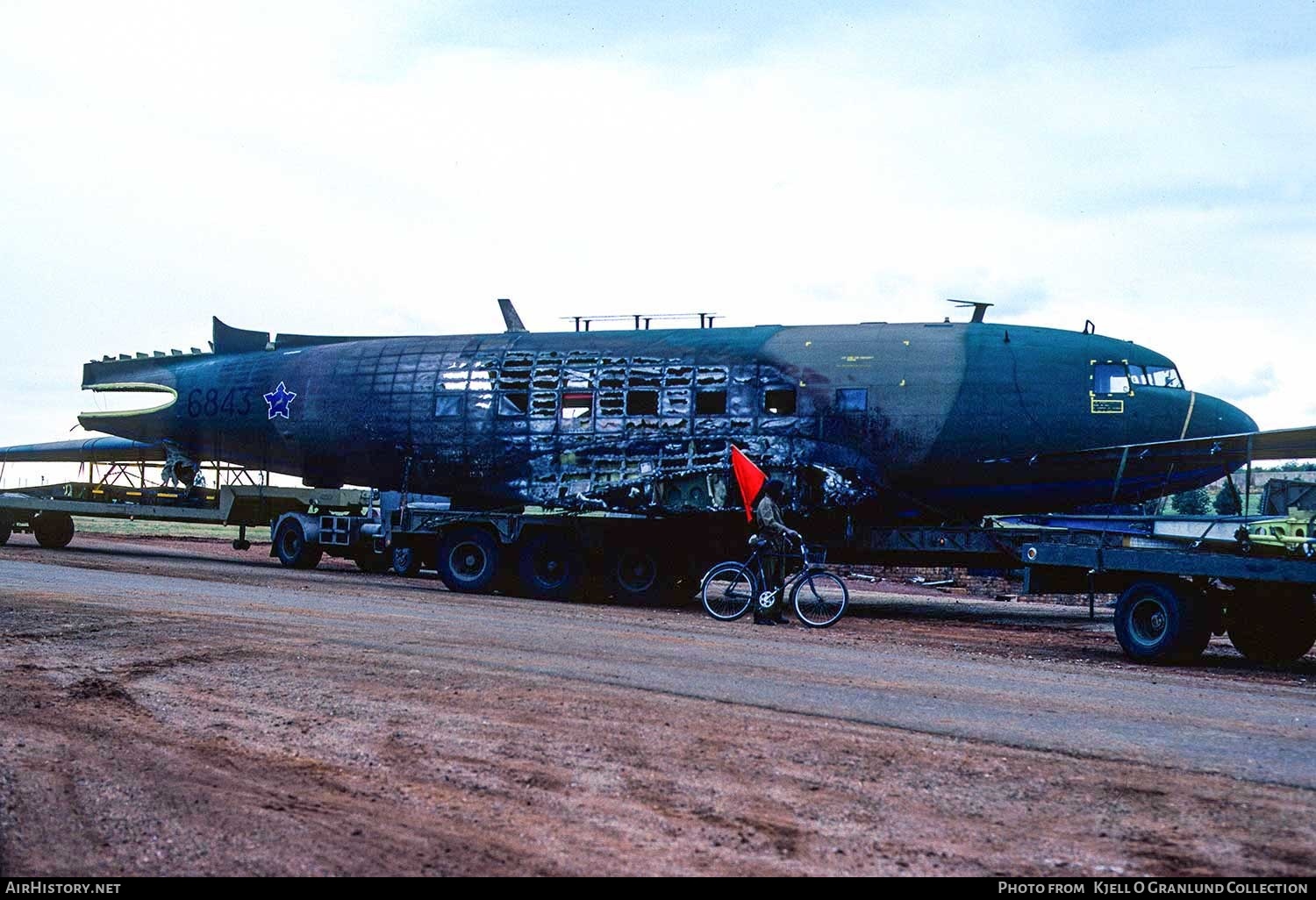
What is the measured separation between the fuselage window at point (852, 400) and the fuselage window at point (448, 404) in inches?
291

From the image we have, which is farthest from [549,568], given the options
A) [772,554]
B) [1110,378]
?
[1110,378]

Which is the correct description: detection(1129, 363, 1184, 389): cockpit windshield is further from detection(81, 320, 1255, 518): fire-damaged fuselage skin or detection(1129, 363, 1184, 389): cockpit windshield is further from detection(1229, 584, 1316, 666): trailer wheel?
detection(1229, 584, 1316, 666): trailer wheel

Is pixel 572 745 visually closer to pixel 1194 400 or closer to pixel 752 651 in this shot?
pixel 752 651

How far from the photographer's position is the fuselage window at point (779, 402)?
20.2 meters

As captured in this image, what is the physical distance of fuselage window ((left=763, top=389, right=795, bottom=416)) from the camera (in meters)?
20.2

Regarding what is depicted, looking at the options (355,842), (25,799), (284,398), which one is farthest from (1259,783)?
(284,398)

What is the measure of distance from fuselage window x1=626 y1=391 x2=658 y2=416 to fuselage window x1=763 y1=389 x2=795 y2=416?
202cm

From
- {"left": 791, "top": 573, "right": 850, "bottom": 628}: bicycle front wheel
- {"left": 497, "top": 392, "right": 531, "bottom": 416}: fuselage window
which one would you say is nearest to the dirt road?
{"left": 791, "top": 573, "right": 850, "bottom": 628}: bicycle front wheel

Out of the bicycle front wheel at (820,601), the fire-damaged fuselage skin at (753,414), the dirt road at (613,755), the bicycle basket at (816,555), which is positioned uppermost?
the fire-damaged fuselage skin at (753,414)

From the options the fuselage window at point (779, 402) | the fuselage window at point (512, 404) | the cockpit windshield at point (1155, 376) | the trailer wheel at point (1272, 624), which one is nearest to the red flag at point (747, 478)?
the fuselage window at point (779, 402)

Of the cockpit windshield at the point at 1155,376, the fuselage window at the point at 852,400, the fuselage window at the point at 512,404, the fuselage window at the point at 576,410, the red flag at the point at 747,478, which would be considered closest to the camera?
the red flag at the point at 747,478

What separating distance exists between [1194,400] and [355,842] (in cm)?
1720

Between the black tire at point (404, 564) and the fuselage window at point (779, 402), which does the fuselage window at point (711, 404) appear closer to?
the fuselage window at point (779, 402)

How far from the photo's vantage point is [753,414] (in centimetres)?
2039
